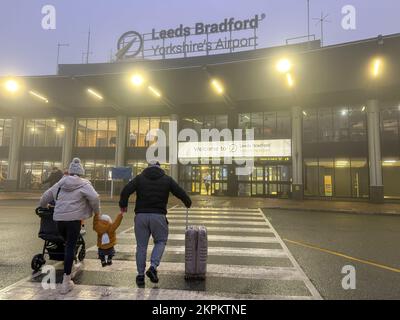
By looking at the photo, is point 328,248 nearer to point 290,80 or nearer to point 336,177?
point 290,80

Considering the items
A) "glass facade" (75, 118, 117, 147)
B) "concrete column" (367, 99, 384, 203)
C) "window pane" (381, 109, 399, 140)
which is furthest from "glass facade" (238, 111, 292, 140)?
"glass facade" (75, 118, 117, 147)

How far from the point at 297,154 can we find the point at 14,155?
27.2 m

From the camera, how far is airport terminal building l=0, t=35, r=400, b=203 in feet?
Answer: 72.4

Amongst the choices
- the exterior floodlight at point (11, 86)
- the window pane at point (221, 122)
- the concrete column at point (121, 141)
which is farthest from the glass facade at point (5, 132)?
the window pane at point (221, 122)

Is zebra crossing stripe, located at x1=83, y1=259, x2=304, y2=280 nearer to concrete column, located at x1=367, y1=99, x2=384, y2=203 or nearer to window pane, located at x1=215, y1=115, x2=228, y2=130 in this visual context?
concrete column, located at x1=367, y1=99, x2=384, y2=203

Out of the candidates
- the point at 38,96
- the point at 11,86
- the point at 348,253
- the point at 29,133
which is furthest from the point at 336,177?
the point at 29,133

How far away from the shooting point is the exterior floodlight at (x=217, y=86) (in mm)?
23505

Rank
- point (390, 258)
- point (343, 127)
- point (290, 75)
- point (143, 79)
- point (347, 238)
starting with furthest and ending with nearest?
1. point (343, 127)
2. point (143, 79)
3. point (290, 75)
4. point (347, 238)
5. point (390, 258)

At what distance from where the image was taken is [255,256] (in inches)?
290
